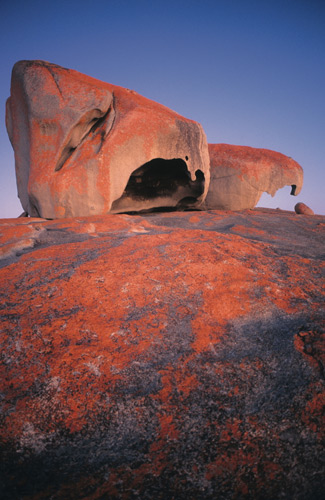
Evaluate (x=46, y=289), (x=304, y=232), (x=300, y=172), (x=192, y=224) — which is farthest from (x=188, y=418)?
(x=300, y=172)

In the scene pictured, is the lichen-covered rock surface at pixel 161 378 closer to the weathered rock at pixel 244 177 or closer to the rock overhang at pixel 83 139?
the rock overhang at pixel 83 139

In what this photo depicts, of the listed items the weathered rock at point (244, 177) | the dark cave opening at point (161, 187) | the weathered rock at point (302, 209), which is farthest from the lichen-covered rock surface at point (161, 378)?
the weathered rock at point (302, 209)

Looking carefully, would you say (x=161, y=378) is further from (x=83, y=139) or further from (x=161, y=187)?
(x=161, y=187)

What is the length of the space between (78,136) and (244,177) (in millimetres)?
4038

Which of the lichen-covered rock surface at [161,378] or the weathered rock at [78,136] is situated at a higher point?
the weathered rock at [78,136]

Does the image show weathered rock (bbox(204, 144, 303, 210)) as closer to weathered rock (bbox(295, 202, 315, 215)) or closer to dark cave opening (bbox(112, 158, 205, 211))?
dark cave opening (bbox(112, 158, 205, 211))

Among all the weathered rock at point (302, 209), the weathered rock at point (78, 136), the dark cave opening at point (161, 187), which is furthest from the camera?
the weathered rock at point (302, 209)

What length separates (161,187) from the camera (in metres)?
4.96

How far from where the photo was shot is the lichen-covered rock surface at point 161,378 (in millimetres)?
600

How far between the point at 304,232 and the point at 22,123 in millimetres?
4259

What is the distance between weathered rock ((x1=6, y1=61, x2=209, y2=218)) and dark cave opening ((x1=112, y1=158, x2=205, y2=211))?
1.22ft

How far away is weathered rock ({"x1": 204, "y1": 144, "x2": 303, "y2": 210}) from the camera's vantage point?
6195 millimetres

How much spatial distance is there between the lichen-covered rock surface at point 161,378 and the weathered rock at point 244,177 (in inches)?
191

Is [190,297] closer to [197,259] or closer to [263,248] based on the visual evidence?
[197,259]
